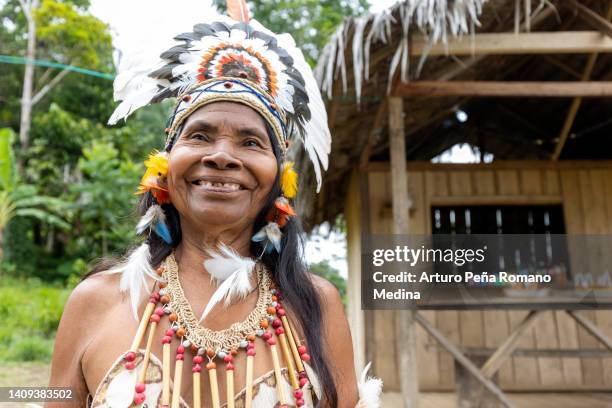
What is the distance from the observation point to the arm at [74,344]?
1.17 meters

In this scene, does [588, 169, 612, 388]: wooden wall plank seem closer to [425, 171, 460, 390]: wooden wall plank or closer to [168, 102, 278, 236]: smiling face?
[425, 171, 460, 390]: wooden wall plank

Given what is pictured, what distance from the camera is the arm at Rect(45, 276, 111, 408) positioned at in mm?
1166

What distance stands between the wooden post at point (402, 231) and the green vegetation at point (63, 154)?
553 centimetres

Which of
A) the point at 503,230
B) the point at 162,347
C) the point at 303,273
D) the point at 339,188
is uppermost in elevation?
the point at 339,188

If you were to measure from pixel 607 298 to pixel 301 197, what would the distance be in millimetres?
2738

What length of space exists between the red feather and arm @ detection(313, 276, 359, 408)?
30.5 inches

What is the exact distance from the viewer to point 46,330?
27.8 ft

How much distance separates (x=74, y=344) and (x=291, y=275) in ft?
1.75

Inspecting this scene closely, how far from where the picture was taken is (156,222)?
1.30 metres

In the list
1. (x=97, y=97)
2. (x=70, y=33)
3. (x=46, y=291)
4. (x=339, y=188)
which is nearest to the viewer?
(x=339, y=188)

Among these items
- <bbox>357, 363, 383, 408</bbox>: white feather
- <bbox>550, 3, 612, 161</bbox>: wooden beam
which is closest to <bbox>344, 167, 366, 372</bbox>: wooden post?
<bbox>550, 3, 612, 161</bbox>: wooden beam

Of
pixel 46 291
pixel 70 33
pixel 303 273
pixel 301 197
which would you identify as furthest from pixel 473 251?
pixel 70 33

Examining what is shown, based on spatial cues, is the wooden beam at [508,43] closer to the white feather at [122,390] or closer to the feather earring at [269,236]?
the feather earring at [269,236]

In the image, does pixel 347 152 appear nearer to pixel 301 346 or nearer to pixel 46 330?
pixel 301 346
